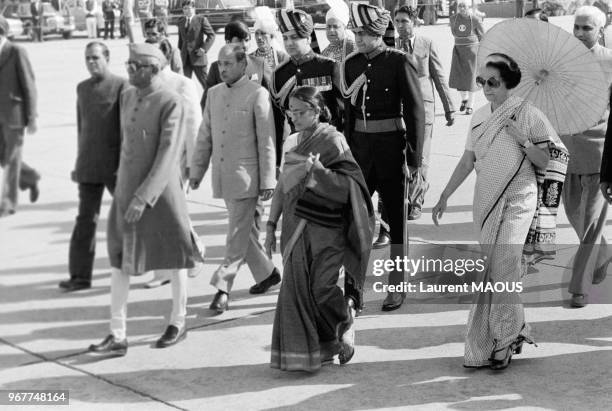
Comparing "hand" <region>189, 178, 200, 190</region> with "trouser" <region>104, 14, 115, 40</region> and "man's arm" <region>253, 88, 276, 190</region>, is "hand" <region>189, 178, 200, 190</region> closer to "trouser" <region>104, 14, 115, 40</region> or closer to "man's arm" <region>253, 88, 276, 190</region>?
"man's arm" <region>253, 88, 276, 190</region>

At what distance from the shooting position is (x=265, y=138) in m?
5.41

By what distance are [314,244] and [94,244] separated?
2111mm

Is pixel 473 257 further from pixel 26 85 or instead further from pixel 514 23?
pixel 26 85

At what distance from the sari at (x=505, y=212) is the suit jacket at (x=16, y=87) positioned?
110 inches

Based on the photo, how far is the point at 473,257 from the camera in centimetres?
640

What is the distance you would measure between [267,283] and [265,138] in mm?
883

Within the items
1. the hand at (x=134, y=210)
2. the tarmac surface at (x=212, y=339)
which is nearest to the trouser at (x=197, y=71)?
the tarmac surface at (x=212, y=339)

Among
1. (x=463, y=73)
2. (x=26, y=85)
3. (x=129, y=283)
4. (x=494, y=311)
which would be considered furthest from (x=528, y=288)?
(x=463, y=73)

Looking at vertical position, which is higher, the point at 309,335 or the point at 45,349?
the point at 45,349

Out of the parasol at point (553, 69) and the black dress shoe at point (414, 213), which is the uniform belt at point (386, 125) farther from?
the black dress shoe at point (414, 213)

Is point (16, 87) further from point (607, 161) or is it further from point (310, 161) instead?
point (607, 161)

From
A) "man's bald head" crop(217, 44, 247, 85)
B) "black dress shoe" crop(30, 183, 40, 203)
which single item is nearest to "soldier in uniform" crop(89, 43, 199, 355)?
"black dress shoe" crop(30, 183, 40, 203)

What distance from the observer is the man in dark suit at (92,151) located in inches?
93.6

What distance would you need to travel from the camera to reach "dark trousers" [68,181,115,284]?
2.33m
